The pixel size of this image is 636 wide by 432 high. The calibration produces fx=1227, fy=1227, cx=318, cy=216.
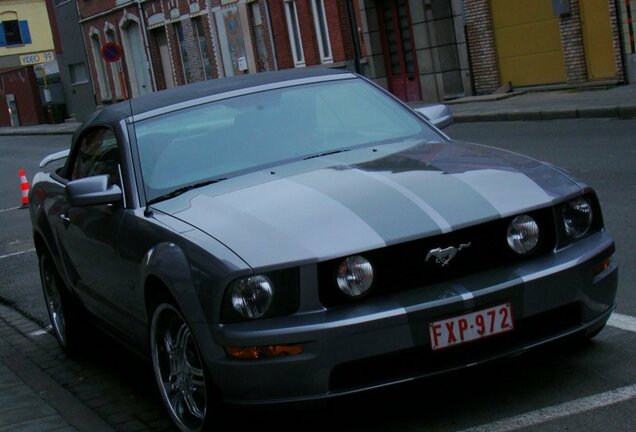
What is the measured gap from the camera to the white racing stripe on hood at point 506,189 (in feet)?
16.6

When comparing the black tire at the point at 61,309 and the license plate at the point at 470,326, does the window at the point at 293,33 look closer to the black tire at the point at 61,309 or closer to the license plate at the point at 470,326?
the black tire at the point at 61,309

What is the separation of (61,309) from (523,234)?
3.56 meters

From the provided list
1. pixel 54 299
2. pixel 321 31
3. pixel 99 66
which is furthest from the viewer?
pixel 99 66

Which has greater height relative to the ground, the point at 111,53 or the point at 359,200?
the point at 111,53

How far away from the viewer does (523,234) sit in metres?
5.07

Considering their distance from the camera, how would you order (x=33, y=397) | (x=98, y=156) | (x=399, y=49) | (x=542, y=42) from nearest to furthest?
(x=33, y=397) → (x=98, y=156) → (x=542, y=42) → (x=399, y=49)

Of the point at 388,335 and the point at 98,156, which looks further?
the point at 98,156

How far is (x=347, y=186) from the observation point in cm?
536

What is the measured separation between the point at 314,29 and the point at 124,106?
29439 millimetres

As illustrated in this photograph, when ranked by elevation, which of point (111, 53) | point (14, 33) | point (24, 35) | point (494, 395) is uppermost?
point (14, 33)

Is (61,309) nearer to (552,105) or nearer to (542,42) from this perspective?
(552,105)

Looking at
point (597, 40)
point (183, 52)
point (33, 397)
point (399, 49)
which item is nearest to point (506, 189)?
point (33, 397)

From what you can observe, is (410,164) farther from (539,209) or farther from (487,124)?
(487,124)

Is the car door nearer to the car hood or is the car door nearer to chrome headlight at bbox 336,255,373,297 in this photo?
the car hood
